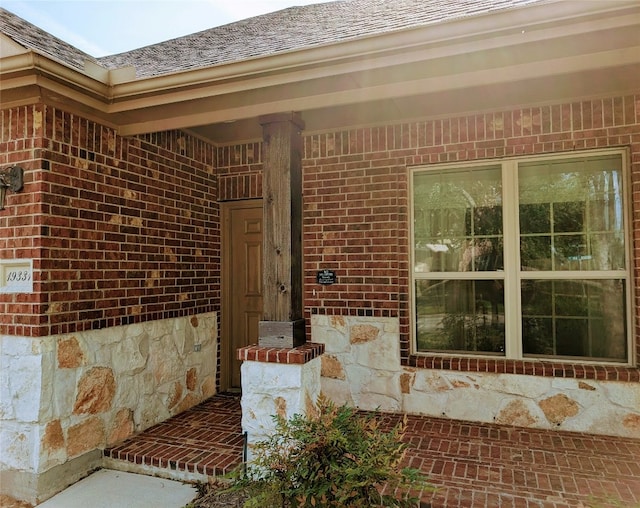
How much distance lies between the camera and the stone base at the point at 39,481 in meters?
2.80

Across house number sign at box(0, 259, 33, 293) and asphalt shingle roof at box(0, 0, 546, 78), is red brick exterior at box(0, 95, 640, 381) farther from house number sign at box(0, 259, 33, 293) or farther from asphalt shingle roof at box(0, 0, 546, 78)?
asphalt shingle roof at box(0, 0, 546, 78)

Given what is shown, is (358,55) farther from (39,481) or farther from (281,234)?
(39,481)

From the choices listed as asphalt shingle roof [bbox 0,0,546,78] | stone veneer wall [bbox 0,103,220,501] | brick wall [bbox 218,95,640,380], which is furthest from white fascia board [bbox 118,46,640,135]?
brick wall [bbox 218,95,640,380]

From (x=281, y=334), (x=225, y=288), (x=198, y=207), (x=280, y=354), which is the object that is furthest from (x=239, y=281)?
(x=280, y=354)

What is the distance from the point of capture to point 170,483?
299 cm

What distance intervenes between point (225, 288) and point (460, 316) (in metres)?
2.43

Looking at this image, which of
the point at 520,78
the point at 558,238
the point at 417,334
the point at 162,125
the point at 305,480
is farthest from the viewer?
the point at 417,334

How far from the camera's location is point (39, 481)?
280 centimetres

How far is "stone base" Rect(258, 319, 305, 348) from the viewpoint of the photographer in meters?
2.96

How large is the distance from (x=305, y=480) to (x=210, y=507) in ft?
2.78

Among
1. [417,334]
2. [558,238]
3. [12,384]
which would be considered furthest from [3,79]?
[558,238]

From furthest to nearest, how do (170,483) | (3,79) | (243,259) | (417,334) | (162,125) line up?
(243,259) → (417,334) → (162,125) → (170,483) → (3,79)

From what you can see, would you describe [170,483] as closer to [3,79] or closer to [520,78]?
[3,79]

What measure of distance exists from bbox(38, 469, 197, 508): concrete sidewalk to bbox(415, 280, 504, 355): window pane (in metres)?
2.30
